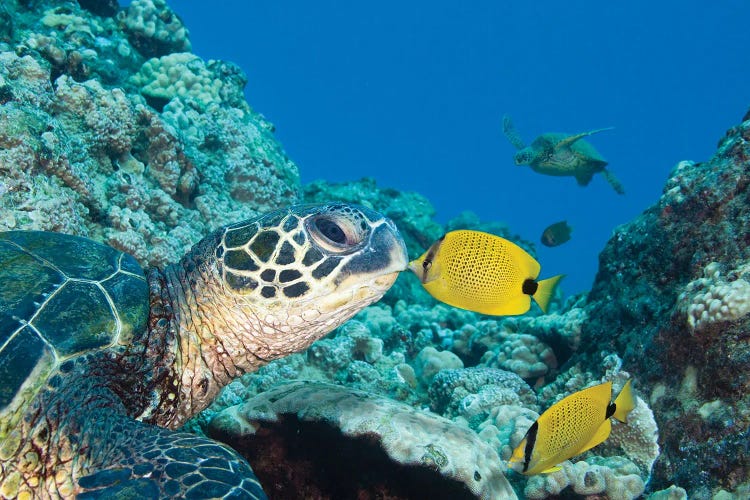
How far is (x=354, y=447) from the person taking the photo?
1.81m

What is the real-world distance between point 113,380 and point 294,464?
2.65ft

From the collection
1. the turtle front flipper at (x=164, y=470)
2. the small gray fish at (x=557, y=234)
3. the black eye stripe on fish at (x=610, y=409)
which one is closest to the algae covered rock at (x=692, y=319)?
the black eye stripe on fish at (x=610, y=409)

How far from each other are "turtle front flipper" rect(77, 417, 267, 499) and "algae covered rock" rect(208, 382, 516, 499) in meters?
0.46

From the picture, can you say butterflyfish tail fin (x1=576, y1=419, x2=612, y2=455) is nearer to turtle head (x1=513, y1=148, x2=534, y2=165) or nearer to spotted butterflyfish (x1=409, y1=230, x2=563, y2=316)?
spotted butterflyfish (x1=409, y1=230, x2=563, y2=316)

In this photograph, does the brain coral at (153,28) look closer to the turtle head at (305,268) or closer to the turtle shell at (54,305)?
the turtle shell at (54,305)

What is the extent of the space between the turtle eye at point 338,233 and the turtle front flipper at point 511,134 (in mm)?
5751

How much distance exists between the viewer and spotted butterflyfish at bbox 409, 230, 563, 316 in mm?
2162

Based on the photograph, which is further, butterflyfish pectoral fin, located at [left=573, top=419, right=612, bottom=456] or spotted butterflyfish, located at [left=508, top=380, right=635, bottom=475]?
butterflyfish pectoral fin, located at [left=573, top=419, right=612, bottom=456]

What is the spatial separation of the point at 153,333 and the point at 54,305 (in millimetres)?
423

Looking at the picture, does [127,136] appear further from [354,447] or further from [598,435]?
[598,435]

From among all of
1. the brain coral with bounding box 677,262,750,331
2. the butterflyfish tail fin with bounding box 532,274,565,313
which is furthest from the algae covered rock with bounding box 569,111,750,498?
the butterflyfish tail fin with bounding box 532,274,565,313

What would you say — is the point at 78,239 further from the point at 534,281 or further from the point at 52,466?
the point at 534,281

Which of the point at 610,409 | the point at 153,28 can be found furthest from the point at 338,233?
the point at 153,28

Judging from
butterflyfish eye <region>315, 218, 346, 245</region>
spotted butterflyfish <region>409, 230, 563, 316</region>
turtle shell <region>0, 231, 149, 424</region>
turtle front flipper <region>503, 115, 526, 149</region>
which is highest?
turtle front flipper <region>503, 115, 526, 149</region>
